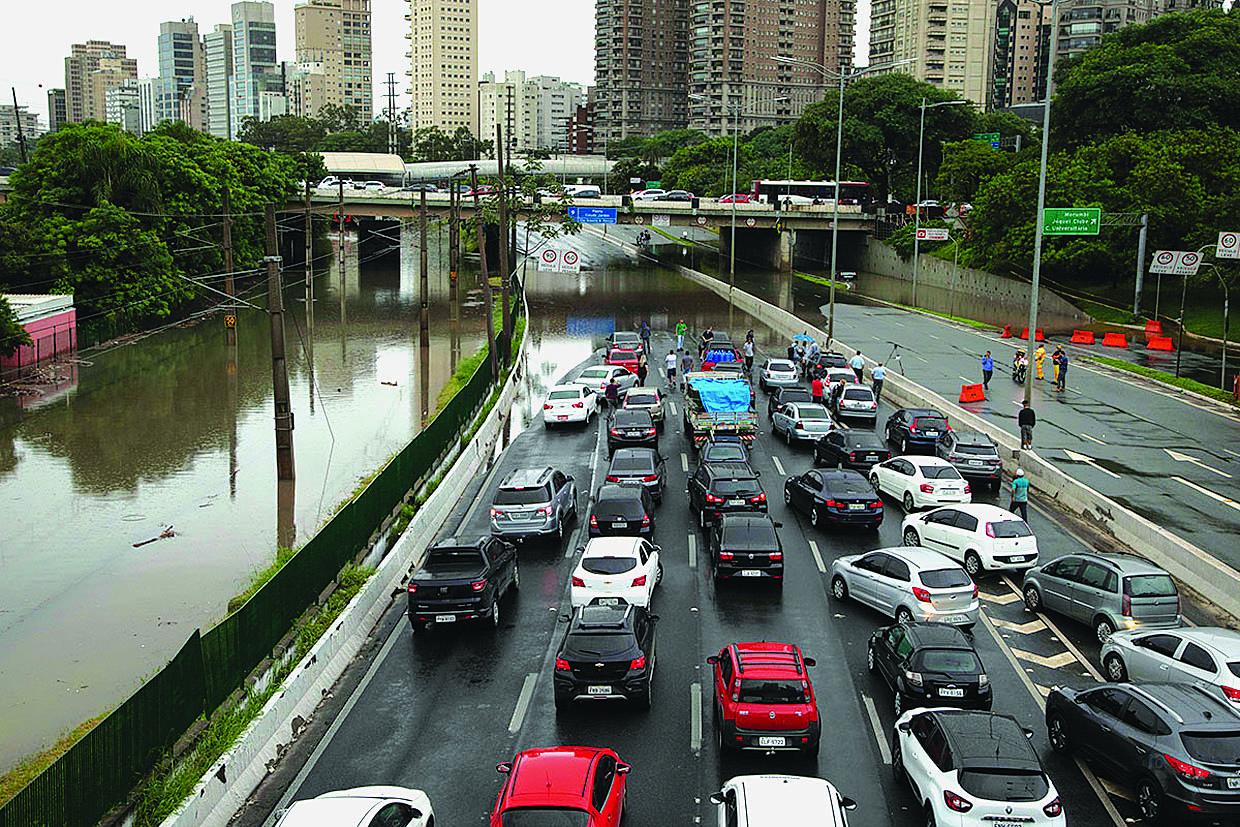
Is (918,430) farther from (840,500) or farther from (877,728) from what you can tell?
(877,728)

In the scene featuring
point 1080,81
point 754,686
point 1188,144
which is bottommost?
point 754,686

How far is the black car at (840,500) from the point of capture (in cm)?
2686

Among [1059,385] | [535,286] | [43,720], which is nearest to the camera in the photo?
[43,720]

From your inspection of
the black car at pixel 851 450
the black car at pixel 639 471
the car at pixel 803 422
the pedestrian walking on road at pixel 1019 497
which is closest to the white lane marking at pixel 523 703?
the black car at pixel 639 471

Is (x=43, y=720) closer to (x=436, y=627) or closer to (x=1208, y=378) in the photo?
(x=436, y=627)

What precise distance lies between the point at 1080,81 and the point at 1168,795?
268 ft

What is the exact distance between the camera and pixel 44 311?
56031mm

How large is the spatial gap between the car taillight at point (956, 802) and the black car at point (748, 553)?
30.9ft

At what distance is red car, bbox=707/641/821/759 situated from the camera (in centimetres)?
1510

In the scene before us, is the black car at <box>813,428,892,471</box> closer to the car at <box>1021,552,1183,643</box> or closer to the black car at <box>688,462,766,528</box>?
the black car at <box>688,462,766,528</box>

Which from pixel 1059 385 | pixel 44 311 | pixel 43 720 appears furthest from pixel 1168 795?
pixel 44 311

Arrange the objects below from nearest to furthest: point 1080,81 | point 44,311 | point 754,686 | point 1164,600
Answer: point 754,686, point 1164,600, point 44,311, point 1080,81

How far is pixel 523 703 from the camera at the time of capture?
17578mm

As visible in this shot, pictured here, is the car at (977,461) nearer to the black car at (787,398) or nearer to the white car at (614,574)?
the black car at (787,398)
